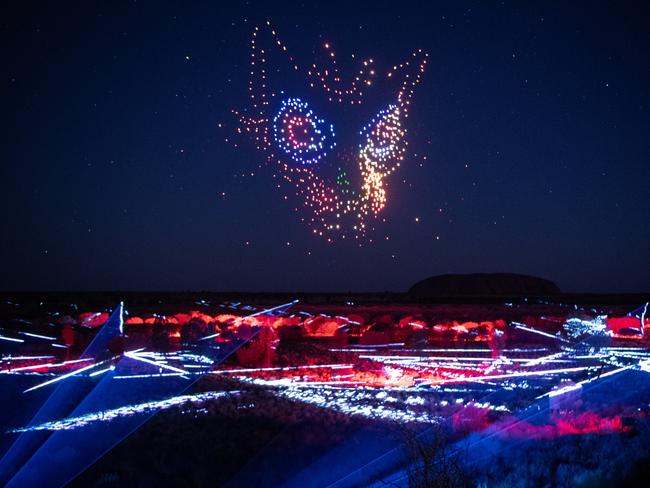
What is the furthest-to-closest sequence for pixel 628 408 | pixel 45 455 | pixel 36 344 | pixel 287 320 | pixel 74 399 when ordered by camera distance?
pixel 287 320 → pixel 36 344 → pixel 74 399 → pixel 628 408 → pixel 45 455

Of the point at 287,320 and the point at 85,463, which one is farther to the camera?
the point at 287,320

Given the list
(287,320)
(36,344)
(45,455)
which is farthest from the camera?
(287,320)

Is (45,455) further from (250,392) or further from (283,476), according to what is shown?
(250,392)

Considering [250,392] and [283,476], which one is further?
[250,392]

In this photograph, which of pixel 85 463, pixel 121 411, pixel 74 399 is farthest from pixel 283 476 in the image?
pixel 74 399

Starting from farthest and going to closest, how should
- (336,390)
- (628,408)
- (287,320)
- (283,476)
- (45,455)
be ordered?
(287,320), (336,390), (628,408), (45,455), (283,476)

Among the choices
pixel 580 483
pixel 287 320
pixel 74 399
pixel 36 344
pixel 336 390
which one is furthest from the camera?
pixel 287 320

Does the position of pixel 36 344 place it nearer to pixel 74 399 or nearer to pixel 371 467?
pixel 74 399

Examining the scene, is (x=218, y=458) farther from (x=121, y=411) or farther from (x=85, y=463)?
(x=121, y=411)

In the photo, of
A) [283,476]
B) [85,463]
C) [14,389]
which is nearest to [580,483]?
[283,476]
